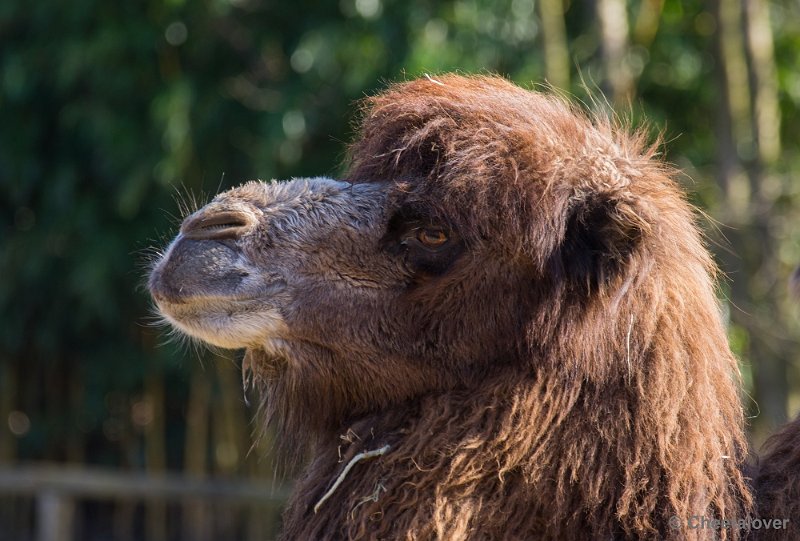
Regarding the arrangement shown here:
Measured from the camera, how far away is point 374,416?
8.30 ft

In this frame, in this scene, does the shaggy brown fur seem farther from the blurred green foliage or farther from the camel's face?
the blurred green foliage

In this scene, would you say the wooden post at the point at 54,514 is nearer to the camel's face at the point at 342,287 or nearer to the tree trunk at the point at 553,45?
the tree trunk at the point at 553,45

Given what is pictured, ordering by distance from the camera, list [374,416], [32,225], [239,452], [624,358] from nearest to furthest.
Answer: [624,358] < [374,416] < [32,225] < [239,452]

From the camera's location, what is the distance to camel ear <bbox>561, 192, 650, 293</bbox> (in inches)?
93.9

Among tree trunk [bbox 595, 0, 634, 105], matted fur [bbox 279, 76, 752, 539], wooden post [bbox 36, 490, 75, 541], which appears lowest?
wooden post [bbox 36, 490, 75, 541]

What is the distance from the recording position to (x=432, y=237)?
2.50 meters

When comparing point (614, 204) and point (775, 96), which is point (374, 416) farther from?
point (775, 96)

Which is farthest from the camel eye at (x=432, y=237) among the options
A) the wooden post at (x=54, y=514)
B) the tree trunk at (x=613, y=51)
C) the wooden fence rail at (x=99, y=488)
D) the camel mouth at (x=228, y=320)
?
the wooden post at (x=54, y=514)

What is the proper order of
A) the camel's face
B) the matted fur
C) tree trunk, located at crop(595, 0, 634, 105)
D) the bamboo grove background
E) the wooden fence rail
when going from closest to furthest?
the matted fur < the camel's face < tree trunk, located at crop(595, 0, 634, 105) < the bamboo grove background < the wooden fence rail

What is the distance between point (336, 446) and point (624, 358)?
748 mm

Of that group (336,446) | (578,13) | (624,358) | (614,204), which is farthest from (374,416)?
(578,13)

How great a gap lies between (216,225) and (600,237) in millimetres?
945

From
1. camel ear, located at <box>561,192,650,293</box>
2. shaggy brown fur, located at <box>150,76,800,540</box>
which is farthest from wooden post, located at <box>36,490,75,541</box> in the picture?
camel ear, located at <box>561,192,650,293</box>

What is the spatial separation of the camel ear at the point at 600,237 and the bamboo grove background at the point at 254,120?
357 centimetres
